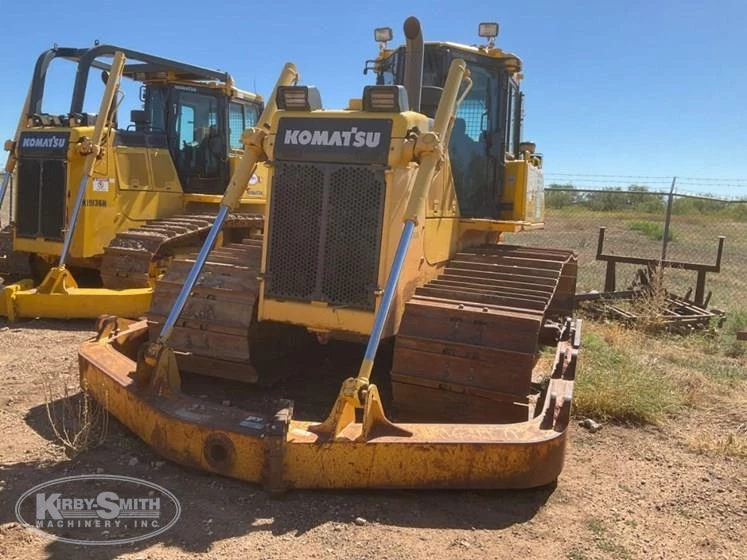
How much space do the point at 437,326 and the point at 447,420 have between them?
0.59 metres

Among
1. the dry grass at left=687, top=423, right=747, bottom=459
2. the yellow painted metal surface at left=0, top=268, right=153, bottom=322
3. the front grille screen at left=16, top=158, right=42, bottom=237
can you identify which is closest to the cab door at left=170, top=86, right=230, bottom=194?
the front grille screen at left=16, top=158, right=42, bottom=237

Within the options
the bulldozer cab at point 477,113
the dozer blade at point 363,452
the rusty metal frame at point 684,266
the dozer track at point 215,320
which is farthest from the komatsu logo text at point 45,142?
the rusty metal frame at point 684,266

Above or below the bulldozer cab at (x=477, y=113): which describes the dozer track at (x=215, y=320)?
below

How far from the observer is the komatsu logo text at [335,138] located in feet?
15.0

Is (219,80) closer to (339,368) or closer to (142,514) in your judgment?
(339,368)

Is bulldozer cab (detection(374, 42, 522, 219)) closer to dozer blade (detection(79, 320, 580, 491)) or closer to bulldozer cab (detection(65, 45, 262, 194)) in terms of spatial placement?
dozer blade (detection(79, 320, 580, 491))

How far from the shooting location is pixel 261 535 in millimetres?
3570

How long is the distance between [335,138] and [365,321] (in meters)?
1.20

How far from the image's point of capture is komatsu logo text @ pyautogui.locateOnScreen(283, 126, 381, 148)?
458cm

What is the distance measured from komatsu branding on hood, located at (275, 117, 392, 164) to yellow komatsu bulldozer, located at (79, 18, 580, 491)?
1cm

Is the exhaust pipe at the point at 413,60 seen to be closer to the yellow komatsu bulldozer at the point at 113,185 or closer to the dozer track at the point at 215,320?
the dozer track at the point at 215,320

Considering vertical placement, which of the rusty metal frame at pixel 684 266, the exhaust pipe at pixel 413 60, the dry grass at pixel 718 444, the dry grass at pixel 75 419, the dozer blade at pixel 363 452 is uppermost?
the exhaust pipe at pixel 413 60

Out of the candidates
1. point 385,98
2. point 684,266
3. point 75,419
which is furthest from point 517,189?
point 684,266

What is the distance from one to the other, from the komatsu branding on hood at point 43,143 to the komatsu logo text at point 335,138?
16.8 feet
